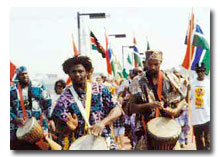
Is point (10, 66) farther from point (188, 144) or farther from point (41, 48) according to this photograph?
point (188, 144)

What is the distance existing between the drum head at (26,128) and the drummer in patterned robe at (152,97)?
1.36 m

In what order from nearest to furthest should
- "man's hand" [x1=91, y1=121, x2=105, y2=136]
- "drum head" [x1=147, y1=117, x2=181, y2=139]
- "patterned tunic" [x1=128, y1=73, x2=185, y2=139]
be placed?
"man's hand" [x1=91, y1=121, x2=105, y2=136], "drum head" [x1=147, y1=117, x2=181, y2=139], "patterned tunic" [x1=128, y1=73, x2=185, y2=139]

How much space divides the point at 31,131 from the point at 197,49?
2.48 meters

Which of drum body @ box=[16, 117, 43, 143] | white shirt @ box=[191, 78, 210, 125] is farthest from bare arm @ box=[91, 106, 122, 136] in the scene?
white shirt @ box=[191, 78, 210, 125]

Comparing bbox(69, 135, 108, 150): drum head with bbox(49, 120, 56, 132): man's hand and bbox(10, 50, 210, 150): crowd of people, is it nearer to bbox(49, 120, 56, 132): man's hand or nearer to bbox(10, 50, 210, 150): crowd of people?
bbox(10, 50, 210, 150): crowd of people

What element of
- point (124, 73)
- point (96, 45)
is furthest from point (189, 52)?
point (96, 45)

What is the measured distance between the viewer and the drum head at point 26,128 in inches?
306

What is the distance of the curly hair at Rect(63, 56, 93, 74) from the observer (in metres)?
7.64

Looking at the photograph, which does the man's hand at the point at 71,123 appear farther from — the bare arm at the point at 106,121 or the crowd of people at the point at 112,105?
the bare arm at the point at 106,121

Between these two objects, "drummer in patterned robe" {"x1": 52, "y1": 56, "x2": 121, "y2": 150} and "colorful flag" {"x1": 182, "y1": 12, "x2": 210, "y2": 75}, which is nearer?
"drummer in patterned robe" {"x1": 52, "y1": 56, "x2": 121, "y2": 150}

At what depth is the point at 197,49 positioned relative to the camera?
7.79m

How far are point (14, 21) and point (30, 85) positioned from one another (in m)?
0.89

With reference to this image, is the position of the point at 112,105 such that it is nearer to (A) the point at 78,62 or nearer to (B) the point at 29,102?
(A) the point at 78,62

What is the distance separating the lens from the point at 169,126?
24.3 ft
